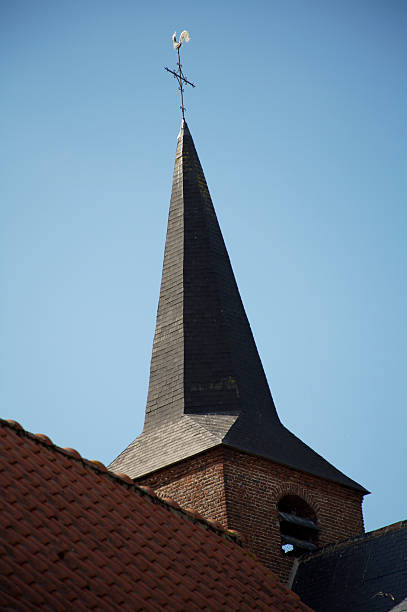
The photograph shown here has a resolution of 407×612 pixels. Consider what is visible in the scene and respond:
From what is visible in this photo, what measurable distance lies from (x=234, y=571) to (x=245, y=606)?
0.68 metres

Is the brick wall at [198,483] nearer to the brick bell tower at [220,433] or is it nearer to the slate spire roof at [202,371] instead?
the brick bell tower at [220,433]

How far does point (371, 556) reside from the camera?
14125 millimetres

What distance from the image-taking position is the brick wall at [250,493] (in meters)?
14.8

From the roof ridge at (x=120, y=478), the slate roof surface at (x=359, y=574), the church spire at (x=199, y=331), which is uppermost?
the church spire at (x=199, y=331)

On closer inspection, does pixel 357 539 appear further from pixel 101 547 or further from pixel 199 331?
pixel 101 547

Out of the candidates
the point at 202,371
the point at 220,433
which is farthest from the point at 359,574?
the point at 202,371

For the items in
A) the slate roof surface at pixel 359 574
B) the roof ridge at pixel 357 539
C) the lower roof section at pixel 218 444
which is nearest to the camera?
the slate roof surface at pixel 359 574

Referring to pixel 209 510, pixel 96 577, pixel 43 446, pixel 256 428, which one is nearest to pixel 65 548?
pixel 96 577

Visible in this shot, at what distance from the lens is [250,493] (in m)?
15.2

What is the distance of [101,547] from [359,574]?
6.81 metres

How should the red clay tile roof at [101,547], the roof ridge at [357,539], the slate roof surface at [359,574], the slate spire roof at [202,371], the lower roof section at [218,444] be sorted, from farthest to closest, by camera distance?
1. the slate spire roof at [202,371]
2. the lower roof section at [218,444]
3. the roof ridge at [357,539]
4. the slate roof surface at [359,574]
5. the red clay tile roof at [101,547]

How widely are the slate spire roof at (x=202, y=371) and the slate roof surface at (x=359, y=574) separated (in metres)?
1.76

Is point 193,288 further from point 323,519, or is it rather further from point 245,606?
point 245,606

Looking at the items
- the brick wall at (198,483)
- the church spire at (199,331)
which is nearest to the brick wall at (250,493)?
the brick wall at (198,483)
